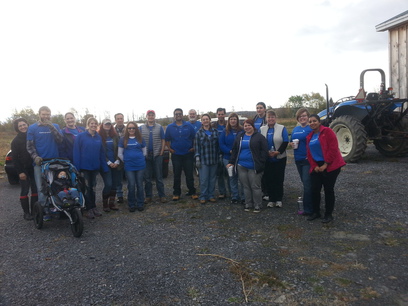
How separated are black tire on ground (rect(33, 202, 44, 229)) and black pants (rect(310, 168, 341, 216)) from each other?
14.4ft

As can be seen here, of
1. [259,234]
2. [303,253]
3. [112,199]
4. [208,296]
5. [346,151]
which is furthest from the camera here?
[346,151]

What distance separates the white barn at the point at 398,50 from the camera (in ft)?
34.4

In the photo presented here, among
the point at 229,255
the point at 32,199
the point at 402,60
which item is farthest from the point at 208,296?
the point at 402,60

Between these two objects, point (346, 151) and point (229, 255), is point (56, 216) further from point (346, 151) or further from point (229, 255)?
point (346, 151)

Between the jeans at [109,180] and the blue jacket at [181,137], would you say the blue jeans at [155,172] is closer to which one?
the blue jacket at [181,137]

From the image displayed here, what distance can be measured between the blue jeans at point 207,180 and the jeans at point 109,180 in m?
1.71

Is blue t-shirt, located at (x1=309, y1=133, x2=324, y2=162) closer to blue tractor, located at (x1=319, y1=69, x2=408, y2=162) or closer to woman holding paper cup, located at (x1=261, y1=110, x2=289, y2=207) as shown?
woman holding paper cup, located at (x1=261, y1=110, x2=289, y2=207)

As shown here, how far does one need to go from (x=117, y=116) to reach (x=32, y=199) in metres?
2.20

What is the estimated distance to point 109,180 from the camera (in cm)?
Result: 616

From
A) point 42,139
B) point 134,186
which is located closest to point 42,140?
point 42,139

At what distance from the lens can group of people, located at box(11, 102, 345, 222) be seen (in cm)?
507

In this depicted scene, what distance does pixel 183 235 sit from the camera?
4746 millimetres

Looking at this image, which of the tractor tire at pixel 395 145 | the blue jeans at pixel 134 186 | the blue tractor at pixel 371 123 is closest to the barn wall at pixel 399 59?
the blue tractor at pixel 371 123

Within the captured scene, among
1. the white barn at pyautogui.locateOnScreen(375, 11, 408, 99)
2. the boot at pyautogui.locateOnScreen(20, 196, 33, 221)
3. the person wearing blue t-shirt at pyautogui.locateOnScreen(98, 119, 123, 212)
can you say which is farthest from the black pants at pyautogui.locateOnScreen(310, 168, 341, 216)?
the white barn at pyautogui.locateOnScreen(375, 11, 408, 99)
